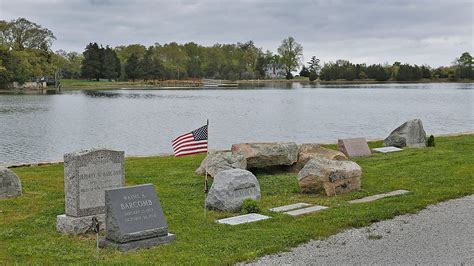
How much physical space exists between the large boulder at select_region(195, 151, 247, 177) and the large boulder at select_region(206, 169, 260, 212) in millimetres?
2356

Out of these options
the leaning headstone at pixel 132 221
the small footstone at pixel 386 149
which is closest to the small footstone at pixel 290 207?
the leaning headstone at pixel 132 221

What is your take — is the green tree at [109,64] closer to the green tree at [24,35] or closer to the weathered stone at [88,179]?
the green tree at [24,35]

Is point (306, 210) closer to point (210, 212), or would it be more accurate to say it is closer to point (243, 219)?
point (243, 219)

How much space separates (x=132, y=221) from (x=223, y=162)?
6.06 meters

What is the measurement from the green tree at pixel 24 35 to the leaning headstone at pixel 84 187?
338 ft

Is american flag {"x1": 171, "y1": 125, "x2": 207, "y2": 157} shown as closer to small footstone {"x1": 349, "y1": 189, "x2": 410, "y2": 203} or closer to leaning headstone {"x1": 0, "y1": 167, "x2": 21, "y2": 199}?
small footstone {"x1": 349, "y1": 189, "x2": 410, "y2": 203}

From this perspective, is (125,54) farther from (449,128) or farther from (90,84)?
(449,128)

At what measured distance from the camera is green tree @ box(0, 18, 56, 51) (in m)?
107

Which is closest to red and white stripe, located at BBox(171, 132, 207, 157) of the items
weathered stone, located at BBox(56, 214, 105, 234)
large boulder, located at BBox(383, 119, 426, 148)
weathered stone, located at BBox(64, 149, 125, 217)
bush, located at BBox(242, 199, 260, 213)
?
bush, located at BBox(242, 199, 260, 213)

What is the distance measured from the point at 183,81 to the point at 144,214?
161m

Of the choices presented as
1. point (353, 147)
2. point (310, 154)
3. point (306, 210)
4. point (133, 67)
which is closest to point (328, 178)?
point (306, 210)

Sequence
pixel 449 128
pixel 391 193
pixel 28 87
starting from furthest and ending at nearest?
pixel 28 87, pixel 449 128, pixel 391 193

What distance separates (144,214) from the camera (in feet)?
30.8

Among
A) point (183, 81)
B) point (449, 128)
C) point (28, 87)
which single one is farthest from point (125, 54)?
point (449, 128)
